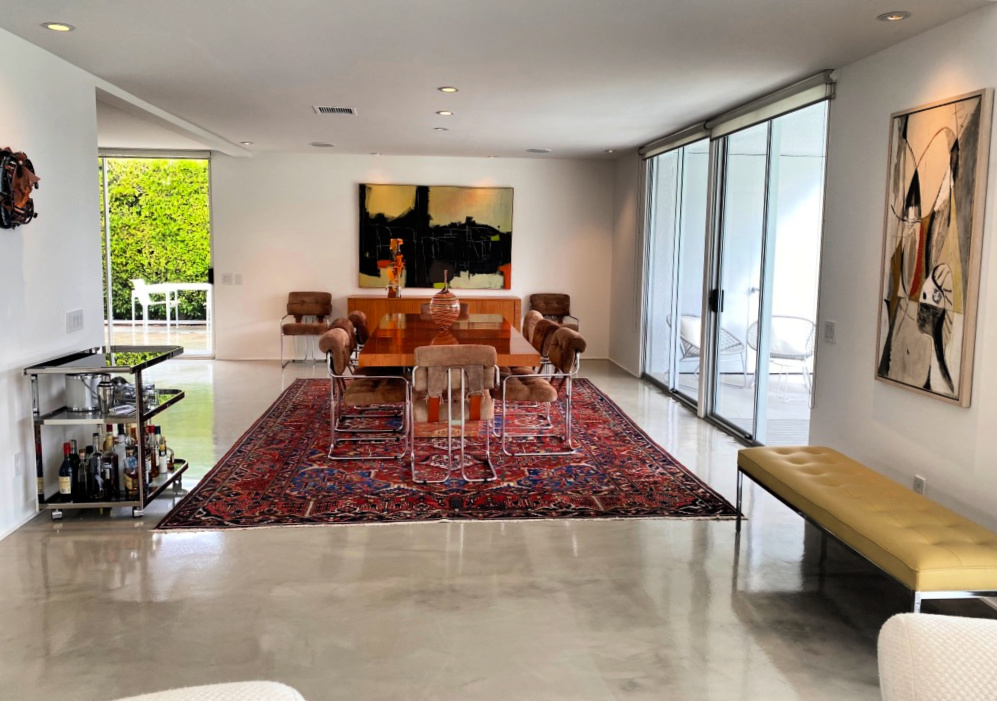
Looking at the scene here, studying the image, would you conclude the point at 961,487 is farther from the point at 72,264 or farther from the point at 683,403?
the point at 72,264

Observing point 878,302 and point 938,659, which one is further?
point 878,302

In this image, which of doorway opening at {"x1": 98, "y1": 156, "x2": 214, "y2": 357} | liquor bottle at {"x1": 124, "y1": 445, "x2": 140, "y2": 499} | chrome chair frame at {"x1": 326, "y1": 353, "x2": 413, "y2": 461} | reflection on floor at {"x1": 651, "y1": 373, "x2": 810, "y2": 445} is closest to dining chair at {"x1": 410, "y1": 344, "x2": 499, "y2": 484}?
chrome chair frame at {"x1": 326, "y1": 353, "x2": 413, "y2": 461}

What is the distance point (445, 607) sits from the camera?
129 inches

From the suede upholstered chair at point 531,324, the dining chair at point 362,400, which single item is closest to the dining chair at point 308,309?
the dining chair at point 362,400

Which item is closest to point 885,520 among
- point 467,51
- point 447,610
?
point 447,610

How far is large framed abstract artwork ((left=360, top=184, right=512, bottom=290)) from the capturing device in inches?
390

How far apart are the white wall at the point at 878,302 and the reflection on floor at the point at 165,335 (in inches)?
322

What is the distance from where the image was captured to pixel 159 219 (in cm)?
1223

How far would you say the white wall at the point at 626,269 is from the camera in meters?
9.07

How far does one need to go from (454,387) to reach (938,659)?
142 inches

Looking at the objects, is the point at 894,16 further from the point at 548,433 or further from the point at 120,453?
the point at 120,453

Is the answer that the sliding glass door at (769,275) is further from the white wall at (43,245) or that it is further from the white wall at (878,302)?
the white wall at (43,245)

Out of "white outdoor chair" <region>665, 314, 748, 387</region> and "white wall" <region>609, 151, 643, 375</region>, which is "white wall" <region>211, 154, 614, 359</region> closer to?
"white wall" <region>609, 151, 643, 375</region>

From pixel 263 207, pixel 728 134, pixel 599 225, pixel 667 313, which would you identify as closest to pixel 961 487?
pixel 728 134
